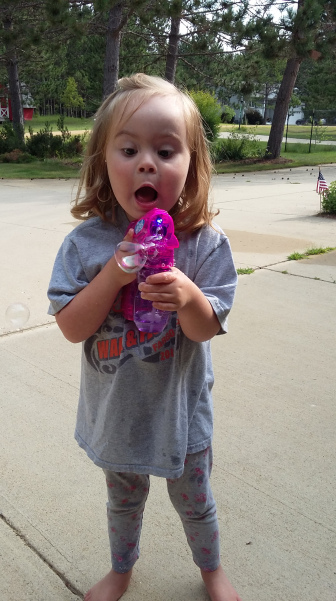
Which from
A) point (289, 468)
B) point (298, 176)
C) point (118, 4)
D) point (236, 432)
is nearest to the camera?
point (289, 468)

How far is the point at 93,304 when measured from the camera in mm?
1382

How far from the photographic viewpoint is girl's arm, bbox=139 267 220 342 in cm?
122

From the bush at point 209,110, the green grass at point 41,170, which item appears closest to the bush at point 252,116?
the bush at point 209,110

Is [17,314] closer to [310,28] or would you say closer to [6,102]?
[310,28]

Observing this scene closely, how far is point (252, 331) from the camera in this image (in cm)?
380

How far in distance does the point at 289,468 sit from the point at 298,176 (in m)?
13.8

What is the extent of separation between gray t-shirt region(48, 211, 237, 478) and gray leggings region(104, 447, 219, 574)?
12cm

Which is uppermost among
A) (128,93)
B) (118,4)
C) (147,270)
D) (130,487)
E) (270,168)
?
(118,4)

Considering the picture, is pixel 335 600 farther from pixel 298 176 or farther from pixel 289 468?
pixel 298 176

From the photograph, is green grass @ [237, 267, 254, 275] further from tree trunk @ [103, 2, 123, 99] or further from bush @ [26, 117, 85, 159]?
bush @ [26, 117, 85, 159]

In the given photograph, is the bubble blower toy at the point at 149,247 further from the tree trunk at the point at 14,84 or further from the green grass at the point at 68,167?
the tree trunk at the point at 14,84

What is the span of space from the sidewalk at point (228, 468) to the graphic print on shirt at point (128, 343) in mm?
784

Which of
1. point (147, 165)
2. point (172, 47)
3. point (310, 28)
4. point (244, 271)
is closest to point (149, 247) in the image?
point (147, 165)

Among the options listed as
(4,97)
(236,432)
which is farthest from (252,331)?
(4,97)
